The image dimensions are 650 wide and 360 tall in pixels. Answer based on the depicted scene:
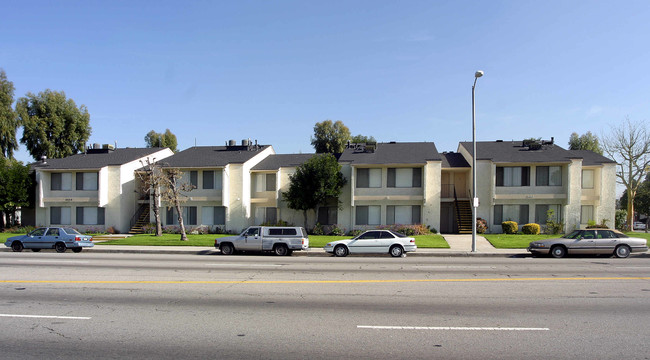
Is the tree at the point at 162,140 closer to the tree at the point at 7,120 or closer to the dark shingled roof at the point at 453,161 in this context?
the tree at the point at 7,120

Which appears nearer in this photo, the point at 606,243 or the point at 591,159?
the point at 606,243

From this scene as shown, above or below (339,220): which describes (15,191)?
above

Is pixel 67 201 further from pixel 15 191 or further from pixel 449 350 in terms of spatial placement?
pixel 449 350

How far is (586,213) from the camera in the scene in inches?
1233

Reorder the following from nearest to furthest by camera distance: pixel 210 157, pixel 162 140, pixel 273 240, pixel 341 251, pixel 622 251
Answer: pixel 622 251
pixel 341 251
pixel 273 240
pixel 210 157
pixel 162 140

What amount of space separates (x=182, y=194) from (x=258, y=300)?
2535 centimetres

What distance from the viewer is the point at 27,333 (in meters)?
7.16

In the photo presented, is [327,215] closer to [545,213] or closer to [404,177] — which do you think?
[404,177]

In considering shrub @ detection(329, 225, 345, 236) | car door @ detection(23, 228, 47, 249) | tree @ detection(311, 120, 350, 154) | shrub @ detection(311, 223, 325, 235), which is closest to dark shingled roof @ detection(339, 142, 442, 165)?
shrub @ detection(329, 225, 345, 236)

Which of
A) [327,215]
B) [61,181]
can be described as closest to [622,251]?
[327,215]

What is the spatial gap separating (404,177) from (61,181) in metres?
28.7

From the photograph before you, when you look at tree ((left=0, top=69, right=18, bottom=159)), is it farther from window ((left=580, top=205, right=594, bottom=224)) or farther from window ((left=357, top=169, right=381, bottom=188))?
window ((left=580, top=205, right=594, bottom=224))

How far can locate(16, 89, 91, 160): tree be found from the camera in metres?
49.6

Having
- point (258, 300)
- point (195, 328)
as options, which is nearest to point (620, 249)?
point (258, 300)
